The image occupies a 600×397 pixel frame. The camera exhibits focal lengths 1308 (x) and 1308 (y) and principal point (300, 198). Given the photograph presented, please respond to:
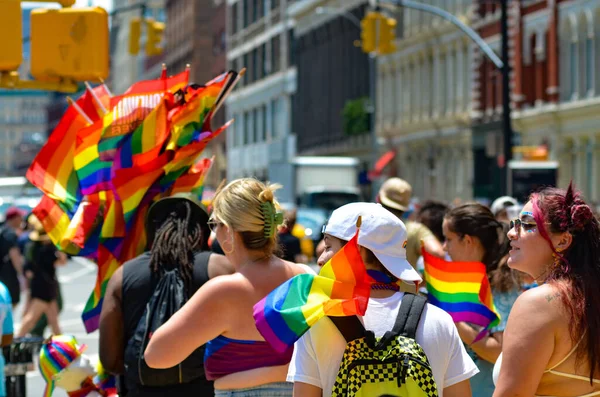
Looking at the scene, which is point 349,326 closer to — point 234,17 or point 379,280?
point 379,280

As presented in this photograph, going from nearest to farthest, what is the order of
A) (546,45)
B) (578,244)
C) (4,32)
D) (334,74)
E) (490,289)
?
(578,244) < (490,289) < (4,32) < (546,45) < (334,74)

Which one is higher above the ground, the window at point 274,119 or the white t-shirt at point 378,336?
the window at point 274,119

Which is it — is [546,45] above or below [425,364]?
above

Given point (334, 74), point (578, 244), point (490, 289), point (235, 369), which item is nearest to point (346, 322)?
point (578, 244)

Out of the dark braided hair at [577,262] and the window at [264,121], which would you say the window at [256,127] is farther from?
the dark braided hair at [577,262]

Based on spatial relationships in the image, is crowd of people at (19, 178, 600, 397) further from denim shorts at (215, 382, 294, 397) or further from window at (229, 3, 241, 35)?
window at (229, 3, 241, 35)

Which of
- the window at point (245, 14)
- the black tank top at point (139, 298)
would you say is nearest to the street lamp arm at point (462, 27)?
the black tank top at point (139, 298)

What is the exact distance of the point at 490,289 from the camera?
5.99m

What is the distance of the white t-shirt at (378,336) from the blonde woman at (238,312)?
87 centimetres

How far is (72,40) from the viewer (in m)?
10.6

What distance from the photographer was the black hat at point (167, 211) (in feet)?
19.9

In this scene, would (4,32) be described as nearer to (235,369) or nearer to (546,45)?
(235,369)

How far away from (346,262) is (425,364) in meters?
0.39

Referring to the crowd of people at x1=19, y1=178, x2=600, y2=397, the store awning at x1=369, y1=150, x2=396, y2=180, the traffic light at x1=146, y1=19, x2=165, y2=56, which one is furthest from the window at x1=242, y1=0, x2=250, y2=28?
the crowd of people at x1=19, y1=178, x2=600, y2=397
